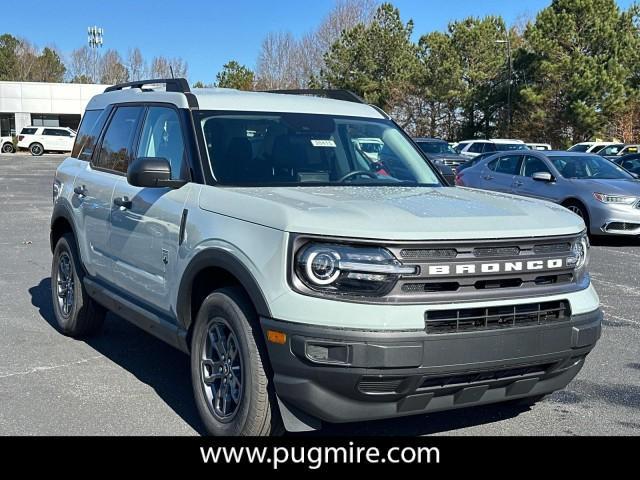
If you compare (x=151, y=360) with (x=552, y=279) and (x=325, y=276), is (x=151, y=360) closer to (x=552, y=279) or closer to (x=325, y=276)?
(x=325, y=276)

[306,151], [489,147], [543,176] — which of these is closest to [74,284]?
[306,151]

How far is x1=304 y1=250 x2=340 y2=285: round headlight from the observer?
332 cm

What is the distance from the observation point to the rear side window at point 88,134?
6.02m

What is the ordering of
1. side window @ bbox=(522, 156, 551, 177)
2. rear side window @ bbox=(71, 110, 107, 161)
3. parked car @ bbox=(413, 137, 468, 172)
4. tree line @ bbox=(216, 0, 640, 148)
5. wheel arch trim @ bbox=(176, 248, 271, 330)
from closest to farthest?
wheel arch trim @ bbox=(176, 248, 271, 330) < rear side window @ bbox=(71, 110, 107, 161) < side window @ bbox=(522, 156, 551, 177) < parked car @ bbox=(413, 137, 468, 172) < tree line @ bbox=(216, 0, 640, 148)

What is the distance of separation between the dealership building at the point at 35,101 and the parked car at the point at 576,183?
4789 cm

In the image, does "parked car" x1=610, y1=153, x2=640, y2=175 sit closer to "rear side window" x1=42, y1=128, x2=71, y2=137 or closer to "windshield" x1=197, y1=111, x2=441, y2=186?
"windshield" x1=197, y1=111, x2=441, y2=186

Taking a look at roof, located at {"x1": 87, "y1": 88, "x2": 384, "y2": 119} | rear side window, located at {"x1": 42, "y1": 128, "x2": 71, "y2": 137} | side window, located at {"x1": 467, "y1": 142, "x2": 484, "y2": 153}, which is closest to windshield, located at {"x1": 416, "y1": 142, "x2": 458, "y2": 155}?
side window, located at {"x1": 467, "y1": 142, "x2": 484, "y2": 153}

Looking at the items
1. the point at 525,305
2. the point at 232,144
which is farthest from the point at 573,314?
the point at 232,144

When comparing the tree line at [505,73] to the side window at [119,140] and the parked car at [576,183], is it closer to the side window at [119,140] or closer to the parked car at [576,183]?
the parked car at [576,183]

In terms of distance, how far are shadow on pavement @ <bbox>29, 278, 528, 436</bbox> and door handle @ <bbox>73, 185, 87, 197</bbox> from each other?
48.5 inches

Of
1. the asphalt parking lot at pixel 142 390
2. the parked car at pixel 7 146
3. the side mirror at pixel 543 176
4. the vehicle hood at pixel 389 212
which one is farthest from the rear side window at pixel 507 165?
the parked car at pixel 7 146

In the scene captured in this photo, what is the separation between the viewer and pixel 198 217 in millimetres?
4066

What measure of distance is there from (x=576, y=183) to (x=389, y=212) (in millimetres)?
9596

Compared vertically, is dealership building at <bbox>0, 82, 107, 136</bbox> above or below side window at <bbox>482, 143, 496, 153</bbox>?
above
